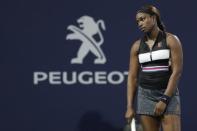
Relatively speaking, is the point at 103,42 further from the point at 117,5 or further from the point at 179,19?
the point at 179,19

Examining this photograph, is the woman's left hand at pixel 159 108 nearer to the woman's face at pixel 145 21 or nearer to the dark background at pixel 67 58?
the woman's face at pixel 145 21

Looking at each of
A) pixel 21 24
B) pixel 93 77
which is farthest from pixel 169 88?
pixel 21 24

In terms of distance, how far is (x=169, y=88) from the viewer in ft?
14.0

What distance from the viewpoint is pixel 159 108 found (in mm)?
4293

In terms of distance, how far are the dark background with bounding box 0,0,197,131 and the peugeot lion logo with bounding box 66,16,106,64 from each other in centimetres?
5

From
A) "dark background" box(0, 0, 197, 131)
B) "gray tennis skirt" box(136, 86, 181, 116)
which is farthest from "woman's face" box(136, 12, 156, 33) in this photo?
"dark background" box(0, 0, 197, 131)

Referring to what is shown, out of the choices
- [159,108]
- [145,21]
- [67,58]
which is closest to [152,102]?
[159,108]

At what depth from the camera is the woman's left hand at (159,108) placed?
428 cm

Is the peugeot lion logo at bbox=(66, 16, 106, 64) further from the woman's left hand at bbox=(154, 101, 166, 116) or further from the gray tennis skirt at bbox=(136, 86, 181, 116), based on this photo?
the woman's left hand at bbox=(154, 101, 166, 116)

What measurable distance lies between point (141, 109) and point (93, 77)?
1.57 m

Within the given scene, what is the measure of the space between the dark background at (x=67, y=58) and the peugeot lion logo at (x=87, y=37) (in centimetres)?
5

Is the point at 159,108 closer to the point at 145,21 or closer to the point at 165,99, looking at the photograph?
the point at 165,99

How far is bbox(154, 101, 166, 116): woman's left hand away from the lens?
4.28 meters

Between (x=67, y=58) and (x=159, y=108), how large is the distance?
1.87m
